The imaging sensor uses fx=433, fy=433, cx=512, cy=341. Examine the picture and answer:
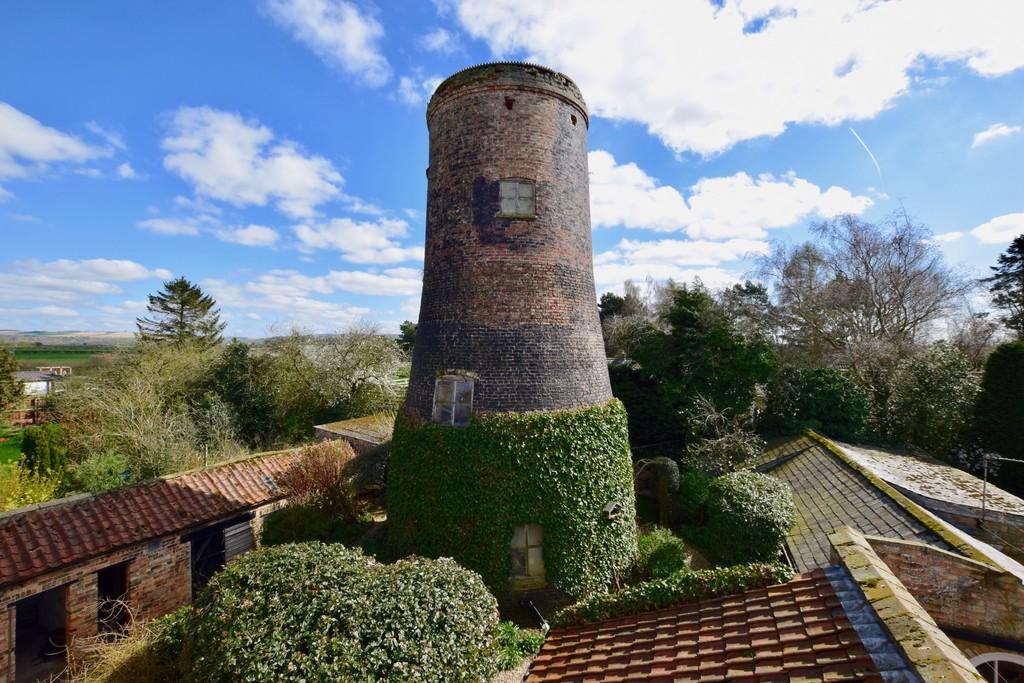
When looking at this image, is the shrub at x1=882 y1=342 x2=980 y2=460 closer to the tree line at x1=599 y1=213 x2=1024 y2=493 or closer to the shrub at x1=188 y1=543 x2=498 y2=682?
the tree line at x1=599 y1=213 x2=1024 y2=493

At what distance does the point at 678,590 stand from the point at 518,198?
7.87 m

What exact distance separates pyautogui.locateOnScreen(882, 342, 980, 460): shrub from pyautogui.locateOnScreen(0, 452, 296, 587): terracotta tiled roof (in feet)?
74.0

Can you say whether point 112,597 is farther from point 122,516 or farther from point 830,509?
point 830,509

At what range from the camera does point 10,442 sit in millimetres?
23641

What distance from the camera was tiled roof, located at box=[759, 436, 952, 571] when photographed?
8469 millimetres

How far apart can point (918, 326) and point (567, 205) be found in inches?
840

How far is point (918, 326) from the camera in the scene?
20.9m

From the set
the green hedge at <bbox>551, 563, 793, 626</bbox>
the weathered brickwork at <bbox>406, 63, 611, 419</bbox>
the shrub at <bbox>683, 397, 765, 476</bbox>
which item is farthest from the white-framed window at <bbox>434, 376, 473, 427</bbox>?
the shrub at <bbox>683, 397, 765, 476</bbox>

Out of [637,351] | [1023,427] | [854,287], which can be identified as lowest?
[1023,427]

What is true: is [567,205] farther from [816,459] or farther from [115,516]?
[115,516]

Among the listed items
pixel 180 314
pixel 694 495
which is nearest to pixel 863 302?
pixel 694 495

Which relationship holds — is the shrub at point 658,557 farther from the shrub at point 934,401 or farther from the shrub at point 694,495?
the shrub at point 934,401

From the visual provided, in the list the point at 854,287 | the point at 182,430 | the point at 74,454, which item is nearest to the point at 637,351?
the point at 854,287

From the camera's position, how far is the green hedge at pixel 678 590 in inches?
186
